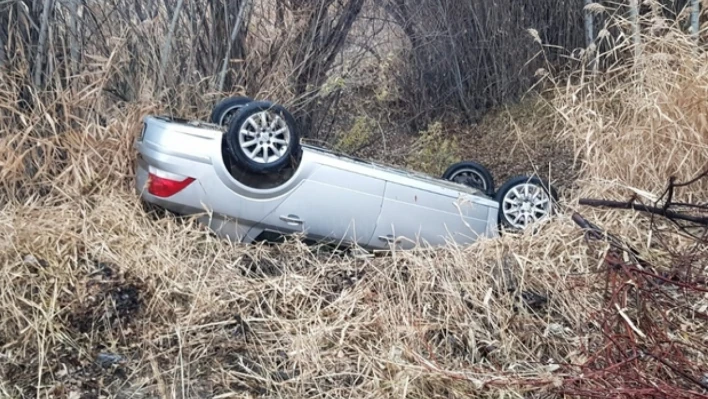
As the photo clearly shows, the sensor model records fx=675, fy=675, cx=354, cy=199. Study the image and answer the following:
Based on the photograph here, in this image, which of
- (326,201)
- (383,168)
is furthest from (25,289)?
(383,168)

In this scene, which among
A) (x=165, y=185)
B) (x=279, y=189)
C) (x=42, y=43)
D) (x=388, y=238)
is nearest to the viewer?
(x=165, y=185)

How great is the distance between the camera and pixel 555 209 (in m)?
5.30

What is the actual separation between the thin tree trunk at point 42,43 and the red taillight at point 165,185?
1.65m

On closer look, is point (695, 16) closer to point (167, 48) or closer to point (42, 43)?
point (167, 48)

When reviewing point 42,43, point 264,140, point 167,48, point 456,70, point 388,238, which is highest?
point 456,70

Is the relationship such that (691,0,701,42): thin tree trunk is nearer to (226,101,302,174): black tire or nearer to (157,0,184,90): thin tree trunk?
(226,101,302,174): black tire

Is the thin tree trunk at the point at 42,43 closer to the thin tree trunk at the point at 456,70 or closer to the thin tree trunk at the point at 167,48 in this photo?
the thin tree trunk at the point at 167,48

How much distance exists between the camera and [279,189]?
4.76 m

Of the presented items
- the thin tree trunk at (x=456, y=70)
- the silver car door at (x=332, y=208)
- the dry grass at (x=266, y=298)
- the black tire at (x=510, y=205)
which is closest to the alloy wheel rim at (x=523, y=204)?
the black tire at (x=510, y=205)

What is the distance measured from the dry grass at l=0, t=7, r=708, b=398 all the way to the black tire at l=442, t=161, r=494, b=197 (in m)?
1.45

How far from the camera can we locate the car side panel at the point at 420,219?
5059 millimetres

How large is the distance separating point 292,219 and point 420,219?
1.01 meters

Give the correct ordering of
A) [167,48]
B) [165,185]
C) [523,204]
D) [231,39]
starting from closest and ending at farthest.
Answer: [165,185], [523,204], [167,48], [231,39]

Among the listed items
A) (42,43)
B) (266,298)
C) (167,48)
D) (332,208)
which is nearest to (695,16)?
(332,208)
